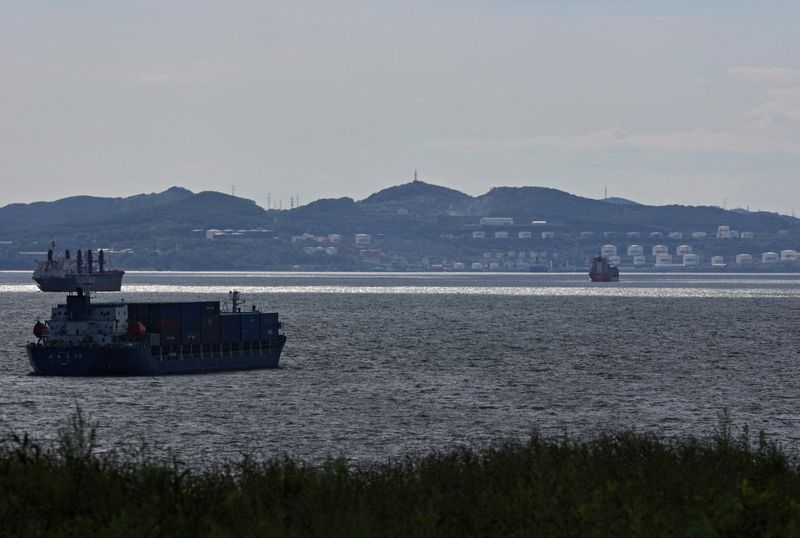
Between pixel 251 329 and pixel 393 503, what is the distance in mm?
87536

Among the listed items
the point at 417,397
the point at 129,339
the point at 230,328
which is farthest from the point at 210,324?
the point at 417,397

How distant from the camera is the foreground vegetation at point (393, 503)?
82.3 ft

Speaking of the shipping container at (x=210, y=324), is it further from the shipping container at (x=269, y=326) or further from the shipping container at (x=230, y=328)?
the shipping container at (x=269, y=326)

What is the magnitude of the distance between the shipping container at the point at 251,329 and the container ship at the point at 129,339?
3.68ft

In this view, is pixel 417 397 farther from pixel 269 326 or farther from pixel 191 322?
pixel 269 326

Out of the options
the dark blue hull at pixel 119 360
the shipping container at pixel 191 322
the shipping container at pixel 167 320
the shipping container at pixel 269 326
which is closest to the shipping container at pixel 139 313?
the shipping container at pixel 167 320

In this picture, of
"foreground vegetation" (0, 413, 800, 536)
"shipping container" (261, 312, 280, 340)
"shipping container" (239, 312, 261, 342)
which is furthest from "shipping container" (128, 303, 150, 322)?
"foreground vegetation" (0, 413, 800, 536)

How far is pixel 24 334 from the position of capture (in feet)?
547

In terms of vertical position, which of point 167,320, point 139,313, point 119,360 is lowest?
point 119,360

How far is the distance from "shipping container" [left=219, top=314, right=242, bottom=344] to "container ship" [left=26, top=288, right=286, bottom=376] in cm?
13

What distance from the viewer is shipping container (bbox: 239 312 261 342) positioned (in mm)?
112125

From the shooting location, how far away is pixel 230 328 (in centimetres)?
11188

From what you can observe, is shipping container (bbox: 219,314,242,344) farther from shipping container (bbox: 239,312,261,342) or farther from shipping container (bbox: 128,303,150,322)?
shipping container (bbox: 128,303,150,322)

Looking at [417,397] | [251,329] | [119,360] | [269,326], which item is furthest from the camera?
[269,326]
